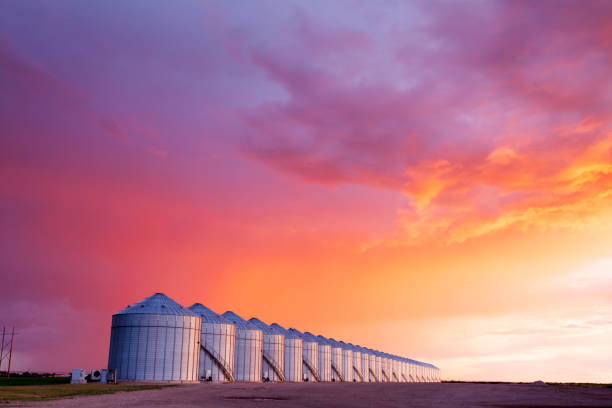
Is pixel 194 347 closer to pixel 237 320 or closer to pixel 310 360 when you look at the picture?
pixel 237 320

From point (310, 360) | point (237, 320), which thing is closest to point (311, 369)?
point (310, 360)

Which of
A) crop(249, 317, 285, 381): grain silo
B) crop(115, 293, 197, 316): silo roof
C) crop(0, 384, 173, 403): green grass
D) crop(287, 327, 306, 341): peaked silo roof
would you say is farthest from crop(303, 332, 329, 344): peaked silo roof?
crop(0, 384, 173, 403): green grass

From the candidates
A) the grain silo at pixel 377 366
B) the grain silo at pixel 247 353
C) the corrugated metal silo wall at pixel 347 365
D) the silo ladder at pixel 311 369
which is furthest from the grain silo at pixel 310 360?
the grain silo at pixel 377 366

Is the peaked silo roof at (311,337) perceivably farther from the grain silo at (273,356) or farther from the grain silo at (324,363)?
the grain silo at (273,356)

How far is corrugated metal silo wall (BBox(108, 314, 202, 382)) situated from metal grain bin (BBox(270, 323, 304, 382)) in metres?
43.2

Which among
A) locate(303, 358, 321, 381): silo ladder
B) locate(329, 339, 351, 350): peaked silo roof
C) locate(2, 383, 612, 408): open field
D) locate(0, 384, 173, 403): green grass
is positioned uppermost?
locate(329, 339, 351, 350): peaked silo roof

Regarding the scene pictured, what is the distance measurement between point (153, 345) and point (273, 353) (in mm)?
39480

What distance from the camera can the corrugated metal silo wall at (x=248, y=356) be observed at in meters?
96.4

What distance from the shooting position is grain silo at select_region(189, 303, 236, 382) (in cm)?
8462

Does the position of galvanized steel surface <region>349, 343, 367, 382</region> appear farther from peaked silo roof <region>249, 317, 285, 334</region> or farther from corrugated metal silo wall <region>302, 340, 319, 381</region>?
peaked silo roof <region>249, 317, 285, 334</region>

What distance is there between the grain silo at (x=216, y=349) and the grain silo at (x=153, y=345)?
7.61m

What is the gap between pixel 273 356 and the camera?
10856 centimetres

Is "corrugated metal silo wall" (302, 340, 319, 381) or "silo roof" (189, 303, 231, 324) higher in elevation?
"silo roof" (189, 303, 231, 324)

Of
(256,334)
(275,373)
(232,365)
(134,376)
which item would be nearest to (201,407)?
(134,376)
